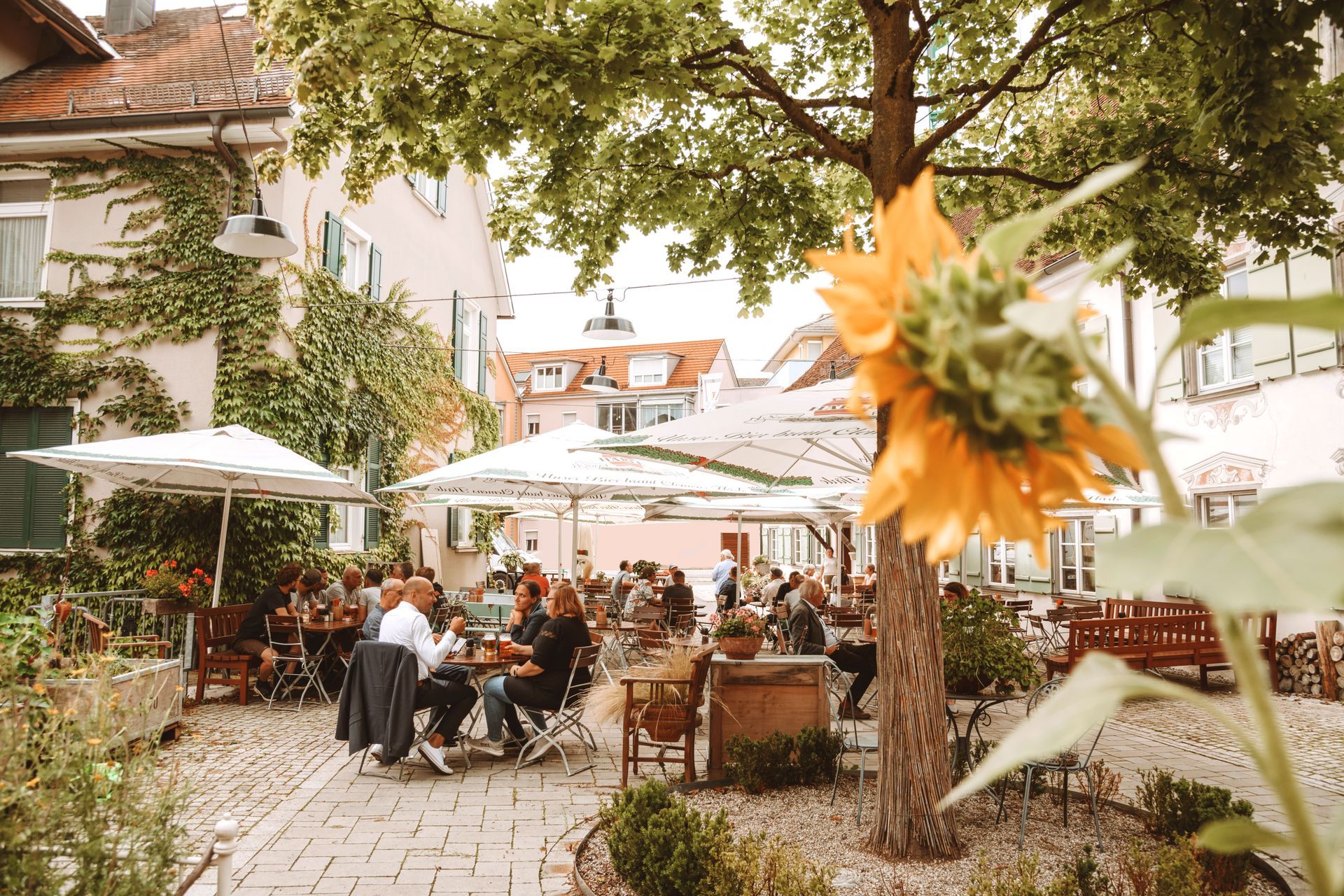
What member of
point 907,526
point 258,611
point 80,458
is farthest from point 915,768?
point 80,458

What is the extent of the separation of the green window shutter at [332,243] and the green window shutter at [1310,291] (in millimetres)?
12906

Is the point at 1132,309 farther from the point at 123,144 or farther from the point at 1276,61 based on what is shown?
the point at 123,144

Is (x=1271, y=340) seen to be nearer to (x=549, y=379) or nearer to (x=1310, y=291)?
(x=1310, y=291)

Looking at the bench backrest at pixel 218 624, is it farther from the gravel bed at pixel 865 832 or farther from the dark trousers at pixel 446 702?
the gravel bed at pixel 865 832

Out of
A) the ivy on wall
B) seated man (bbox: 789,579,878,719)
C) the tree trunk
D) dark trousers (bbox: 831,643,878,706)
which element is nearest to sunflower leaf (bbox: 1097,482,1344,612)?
the tree trunk

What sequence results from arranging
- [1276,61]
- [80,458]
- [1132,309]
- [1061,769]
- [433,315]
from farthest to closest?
[433,315] → [1132,309] → [80,458] → [1061,769] → [1276,61]

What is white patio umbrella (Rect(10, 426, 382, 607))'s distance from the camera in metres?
9.59

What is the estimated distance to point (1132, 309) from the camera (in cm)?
1487

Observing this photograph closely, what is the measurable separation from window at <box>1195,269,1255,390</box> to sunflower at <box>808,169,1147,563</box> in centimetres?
1359

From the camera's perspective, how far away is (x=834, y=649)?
362 inches

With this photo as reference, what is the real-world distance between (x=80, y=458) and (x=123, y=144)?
5.54 metres

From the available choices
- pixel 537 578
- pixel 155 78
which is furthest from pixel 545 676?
pixel 155 78

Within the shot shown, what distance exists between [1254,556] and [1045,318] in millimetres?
158

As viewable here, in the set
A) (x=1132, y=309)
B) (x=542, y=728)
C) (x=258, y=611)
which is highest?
(x=1132, y=309)
